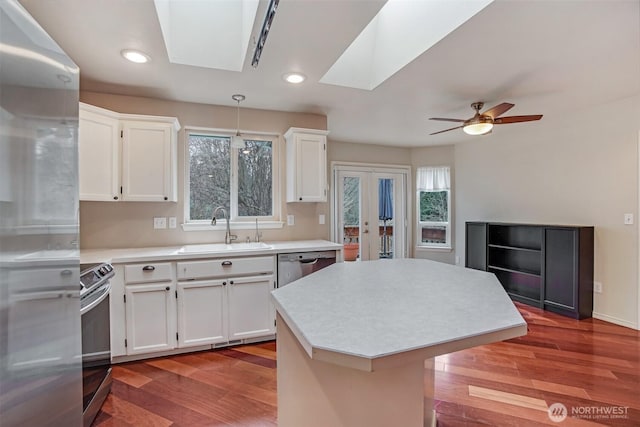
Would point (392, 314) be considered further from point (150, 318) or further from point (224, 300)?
point (150, 318)

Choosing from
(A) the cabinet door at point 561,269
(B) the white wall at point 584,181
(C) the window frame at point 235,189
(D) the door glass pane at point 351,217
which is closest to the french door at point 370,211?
(D) the door glass pane at point 351,217

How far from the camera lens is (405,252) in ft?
19.5

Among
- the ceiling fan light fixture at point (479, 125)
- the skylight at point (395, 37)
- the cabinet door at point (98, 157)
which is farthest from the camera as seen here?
the ceiling fan light fixture at point (479, 125)

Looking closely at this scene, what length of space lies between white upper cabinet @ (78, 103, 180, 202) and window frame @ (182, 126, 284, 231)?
280 millimetres

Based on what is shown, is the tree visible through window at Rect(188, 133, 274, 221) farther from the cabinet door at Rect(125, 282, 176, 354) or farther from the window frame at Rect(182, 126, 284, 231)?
the cabinet door at Rect(125, 282, 176, 354)

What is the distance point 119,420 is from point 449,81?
3.57 meters

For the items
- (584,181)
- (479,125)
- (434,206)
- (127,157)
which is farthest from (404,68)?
(434,206)

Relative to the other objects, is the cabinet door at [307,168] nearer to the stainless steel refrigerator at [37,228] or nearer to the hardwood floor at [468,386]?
the hardwood floor at [468,386]

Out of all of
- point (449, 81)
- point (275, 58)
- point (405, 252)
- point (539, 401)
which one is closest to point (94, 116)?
point (275, 58)

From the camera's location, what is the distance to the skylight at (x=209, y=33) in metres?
2.33

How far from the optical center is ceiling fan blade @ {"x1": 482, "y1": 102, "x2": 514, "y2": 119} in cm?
274

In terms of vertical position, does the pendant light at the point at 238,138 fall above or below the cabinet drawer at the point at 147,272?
above

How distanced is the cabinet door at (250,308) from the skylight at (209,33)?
1.86m

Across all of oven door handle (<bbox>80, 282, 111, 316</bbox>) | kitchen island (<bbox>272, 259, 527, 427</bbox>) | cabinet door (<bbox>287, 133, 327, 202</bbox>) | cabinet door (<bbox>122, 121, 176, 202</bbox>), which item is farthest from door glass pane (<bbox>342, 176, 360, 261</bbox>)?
kitchen island (<bbox>272, 259, 527, 427</bbox>)
